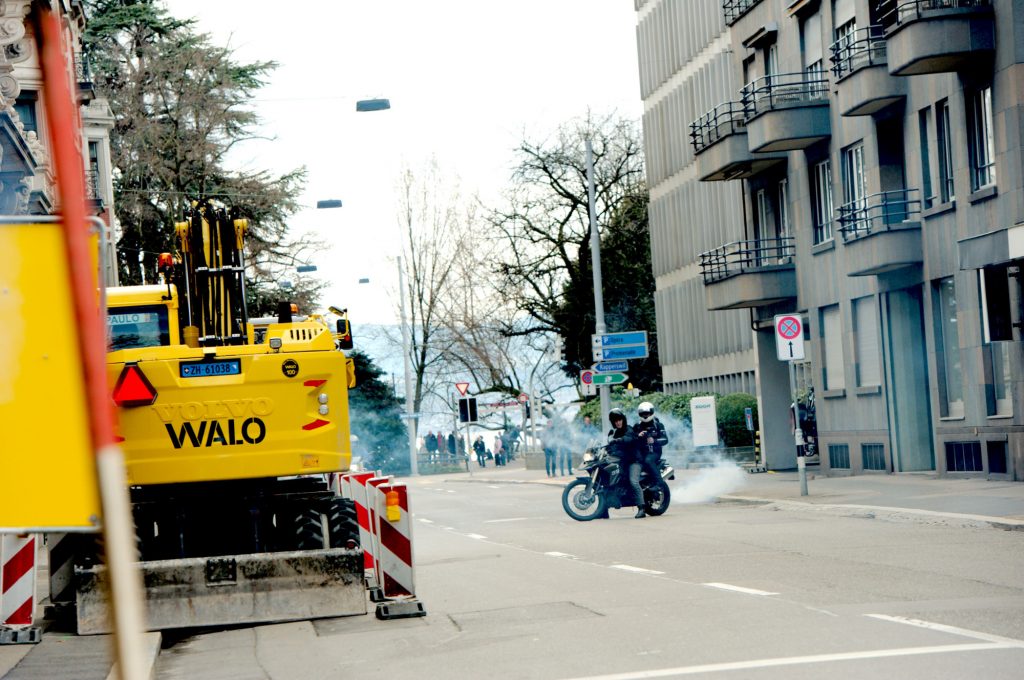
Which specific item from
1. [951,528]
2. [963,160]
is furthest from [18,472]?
[963,160]

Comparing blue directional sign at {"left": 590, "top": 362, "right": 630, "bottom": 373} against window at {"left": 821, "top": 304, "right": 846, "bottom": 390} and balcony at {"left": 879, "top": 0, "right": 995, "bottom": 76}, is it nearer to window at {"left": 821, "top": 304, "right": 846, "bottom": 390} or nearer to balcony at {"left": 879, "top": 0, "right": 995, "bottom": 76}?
window at {"left": 821, "top": 304, "right": 846, "bottom": 390}

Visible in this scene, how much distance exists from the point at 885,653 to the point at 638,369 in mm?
58609

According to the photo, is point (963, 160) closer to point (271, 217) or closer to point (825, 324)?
point (825, 324)

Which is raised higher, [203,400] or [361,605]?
[203,400]

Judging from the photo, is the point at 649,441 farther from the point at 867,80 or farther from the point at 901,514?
the point at 867,80

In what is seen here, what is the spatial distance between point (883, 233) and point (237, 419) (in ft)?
61.5

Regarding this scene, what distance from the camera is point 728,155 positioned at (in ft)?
118

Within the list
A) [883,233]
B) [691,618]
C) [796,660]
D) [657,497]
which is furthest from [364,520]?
[883,233]

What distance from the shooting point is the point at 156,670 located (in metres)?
10.2

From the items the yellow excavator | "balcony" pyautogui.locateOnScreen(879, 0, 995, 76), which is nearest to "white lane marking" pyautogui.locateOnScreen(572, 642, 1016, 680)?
the yellow excavator

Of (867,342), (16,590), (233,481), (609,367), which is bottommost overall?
(16,590)

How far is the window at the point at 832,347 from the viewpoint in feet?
111

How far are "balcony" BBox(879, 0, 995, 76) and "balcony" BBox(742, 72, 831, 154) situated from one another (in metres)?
6.94

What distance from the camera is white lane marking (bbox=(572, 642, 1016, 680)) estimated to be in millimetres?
8125
